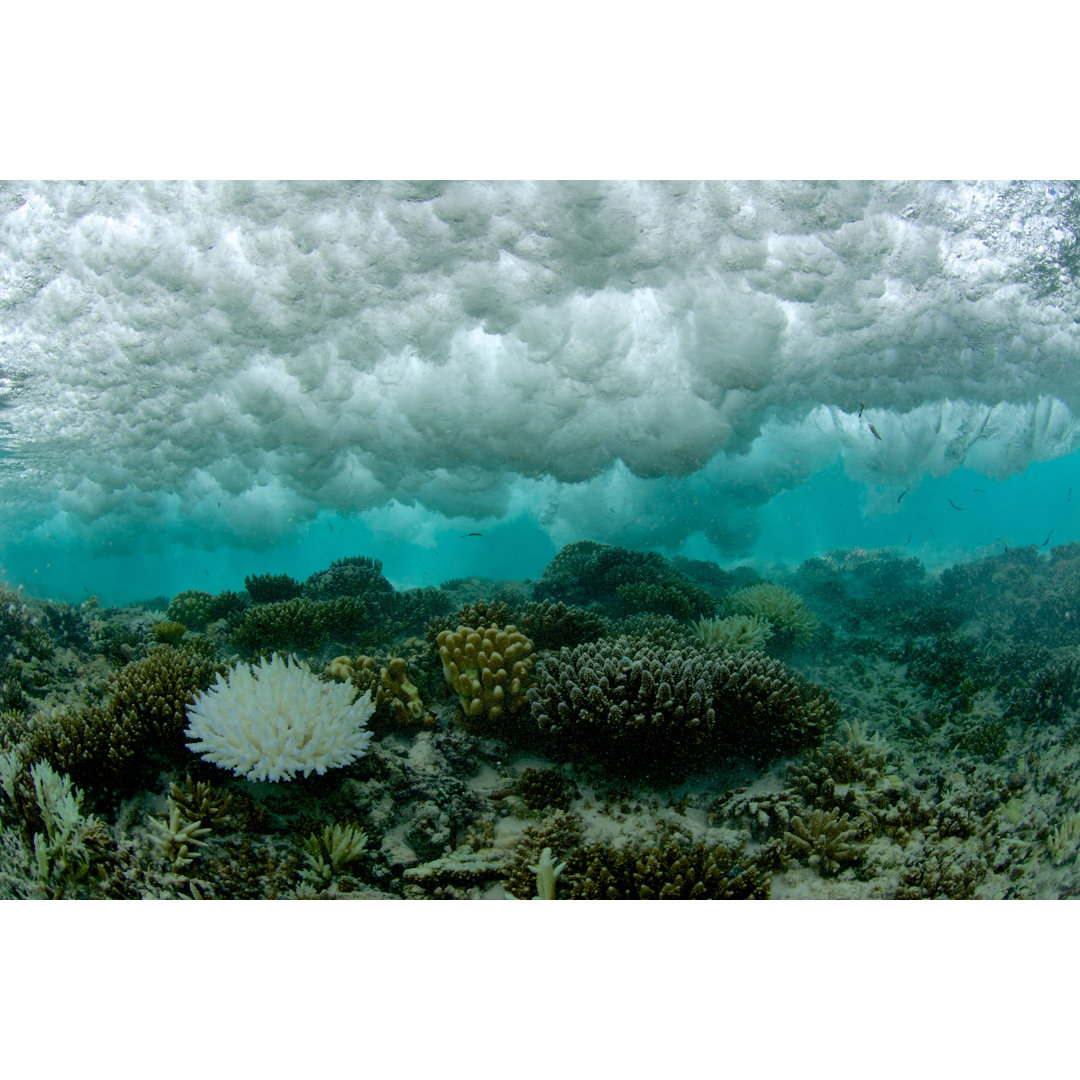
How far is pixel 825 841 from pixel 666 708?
130 cm

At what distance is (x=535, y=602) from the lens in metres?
6.65

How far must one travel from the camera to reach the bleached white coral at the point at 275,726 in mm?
3549

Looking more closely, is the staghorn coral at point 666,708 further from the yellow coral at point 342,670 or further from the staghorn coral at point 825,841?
the yellow coral at point 342,670

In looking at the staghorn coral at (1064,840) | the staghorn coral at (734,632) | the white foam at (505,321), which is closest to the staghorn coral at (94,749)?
the white foam at (505,321)

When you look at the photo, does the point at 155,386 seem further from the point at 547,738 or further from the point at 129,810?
the point at 547,738

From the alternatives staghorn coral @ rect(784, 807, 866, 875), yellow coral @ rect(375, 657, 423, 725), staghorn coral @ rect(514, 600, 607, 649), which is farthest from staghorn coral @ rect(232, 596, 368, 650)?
staghorn coral @ rect(784, 807, 866, 875)

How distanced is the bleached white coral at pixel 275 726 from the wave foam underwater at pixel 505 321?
5091 millimetres

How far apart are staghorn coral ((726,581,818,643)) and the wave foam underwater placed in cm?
424

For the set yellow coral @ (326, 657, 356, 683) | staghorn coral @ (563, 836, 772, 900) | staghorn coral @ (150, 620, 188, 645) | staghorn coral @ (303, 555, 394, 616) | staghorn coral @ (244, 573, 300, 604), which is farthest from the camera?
staghorn coral @ (303, 555, 394, 616)

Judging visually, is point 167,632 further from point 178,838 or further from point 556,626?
point 556,626

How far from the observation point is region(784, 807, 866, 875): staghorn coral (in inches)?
137

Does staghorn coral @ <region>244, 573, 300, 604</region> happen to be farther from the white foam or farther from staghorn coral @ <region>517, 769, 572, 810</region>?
staghorn coral @ <region>517, 769, 572, 810</region>

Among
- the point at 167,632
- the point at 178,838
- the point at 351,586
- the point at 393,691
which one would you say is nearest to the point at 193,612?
the point at 167,632

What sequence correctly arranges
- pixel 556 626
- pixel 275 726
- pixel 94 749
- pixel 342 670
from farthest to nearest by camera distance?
1. pixel 556 626
2. pixel 342 670
3. pixel 94 749
4. pixel 275 726
